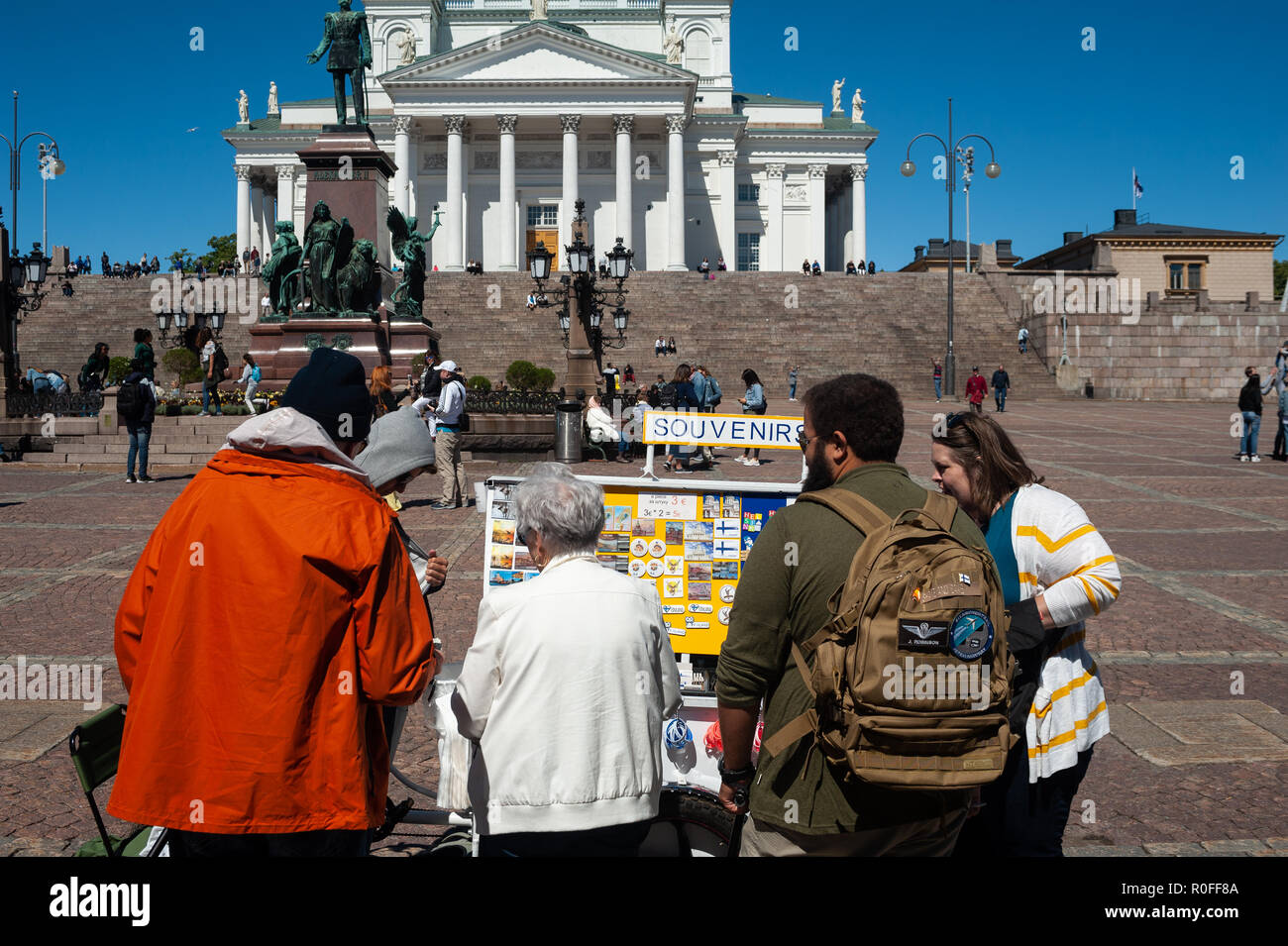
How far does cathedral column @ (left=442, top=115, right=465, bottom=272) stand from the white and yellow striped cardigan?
202 ft

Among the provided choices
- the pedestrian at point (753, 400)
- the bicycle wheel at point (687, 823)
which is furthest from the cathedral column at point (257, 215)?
the bicycle wheel at point (687, 823)

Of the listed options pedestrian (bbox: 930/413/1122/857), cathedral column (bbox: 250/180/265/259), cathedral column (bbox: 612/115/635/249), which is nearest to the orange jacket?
pedestrian (bbox: 930/413/1122/857)

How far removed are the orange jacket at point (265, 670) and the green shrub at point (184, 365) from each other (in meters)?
26.4

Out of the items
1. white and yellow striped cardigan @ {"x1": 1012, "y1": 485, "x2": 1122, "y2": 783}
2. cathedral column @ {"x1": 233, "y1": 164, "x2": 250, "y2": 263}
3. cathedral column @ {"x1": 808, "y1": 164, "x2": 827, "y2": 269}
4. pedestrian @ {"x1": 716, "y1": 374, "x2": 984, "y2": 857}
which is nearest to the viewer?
pedestrian @ {"x1": 716, "y1": 374, "x2": 984, "y2": 857}

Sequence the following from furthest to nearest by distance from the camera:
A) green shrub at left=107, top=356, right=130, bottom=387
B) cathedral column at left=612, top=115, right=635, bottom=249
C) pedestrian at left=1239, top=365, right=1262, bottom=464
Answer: cathedral column at left=612, top=115, right=635, bottom=249, green shrub at left=107, top=356, right=130, bottom=387, pedestrian at left=1239, top=365, right=1262, bottom=464

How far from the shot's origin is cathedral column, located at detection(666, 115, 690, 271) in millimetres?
62781

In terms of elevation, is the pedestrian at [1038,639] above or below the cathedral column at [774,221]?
below

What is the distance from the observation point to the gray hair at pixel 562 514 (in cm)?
271

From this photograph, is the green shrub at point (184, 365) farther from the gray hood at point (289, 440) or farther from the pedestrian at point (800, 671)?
the pedestrian at point (800, 671)

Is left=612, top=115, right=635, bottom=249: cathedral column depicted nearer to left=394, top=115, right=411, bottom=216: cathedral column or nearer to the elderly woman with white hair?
left=394, top=115, right=411, bottom=216: cathedral column

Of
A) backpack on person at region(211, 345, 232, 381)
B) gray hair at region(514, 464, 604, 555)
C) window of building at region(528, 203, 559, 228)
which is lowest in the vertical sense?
gray hair at region(514, 464, 604, 555)

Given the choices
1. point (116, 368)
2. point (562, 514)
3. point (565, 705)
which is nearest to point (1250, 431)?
point (562, 514)
